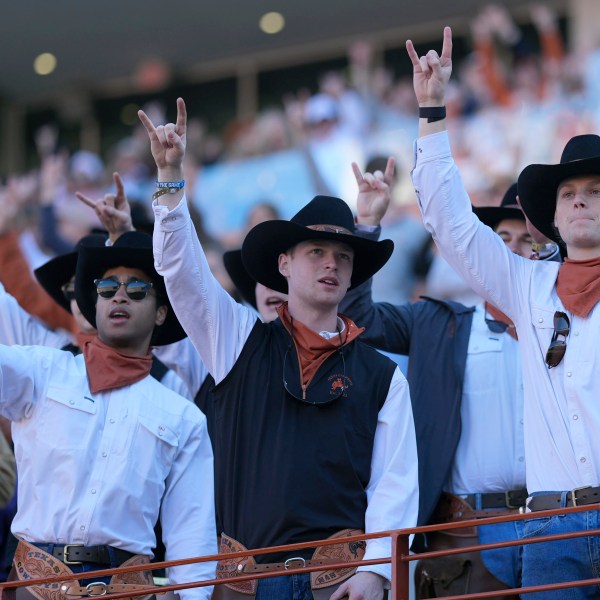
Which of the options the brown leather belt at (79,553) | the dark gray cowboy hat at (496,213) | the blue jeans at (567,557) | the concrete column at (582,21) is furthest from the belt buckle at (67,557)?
the concrete column at (582,21)

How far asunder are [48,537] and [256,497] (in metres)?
0.82

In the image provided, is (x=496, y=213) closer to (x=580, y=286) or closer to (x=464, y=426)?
(x=464, y=426)

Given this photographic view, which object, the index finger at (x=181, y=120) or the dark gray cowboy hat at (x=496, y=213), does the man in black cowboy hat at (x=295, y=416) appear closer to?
the index finger at (x=181, y=120)

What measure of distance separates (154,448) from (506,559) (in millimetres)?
1551

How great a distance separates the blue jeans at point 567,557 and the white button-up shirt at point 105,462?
1318 mm

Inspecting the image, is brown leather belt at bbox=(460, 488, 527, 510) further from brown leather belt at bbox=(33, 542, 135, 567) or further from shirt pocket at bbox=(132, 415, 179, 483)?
brown leather belt at bbox=(33, 542, 135, 567)

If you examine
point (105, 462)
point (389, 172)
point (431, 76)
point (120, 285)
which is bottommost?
point (105, 462)

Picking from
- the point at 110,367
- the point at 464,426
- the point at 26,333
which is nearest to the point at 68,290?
the point at 26,333

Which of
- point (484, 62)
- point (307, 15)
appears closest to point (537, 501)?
point (484, 62)

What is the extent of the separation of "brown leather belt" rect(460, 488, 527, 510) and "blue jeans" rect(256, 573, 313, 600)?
1200 millimetres

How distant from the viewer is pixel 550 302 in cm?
437

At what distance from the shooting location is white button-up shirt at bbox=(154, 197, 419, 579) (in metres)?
4.41

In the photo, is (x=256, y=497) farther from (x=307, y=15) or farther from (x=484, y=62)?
(x=307, y=15)

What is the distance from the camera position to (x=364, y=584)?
424 cm
